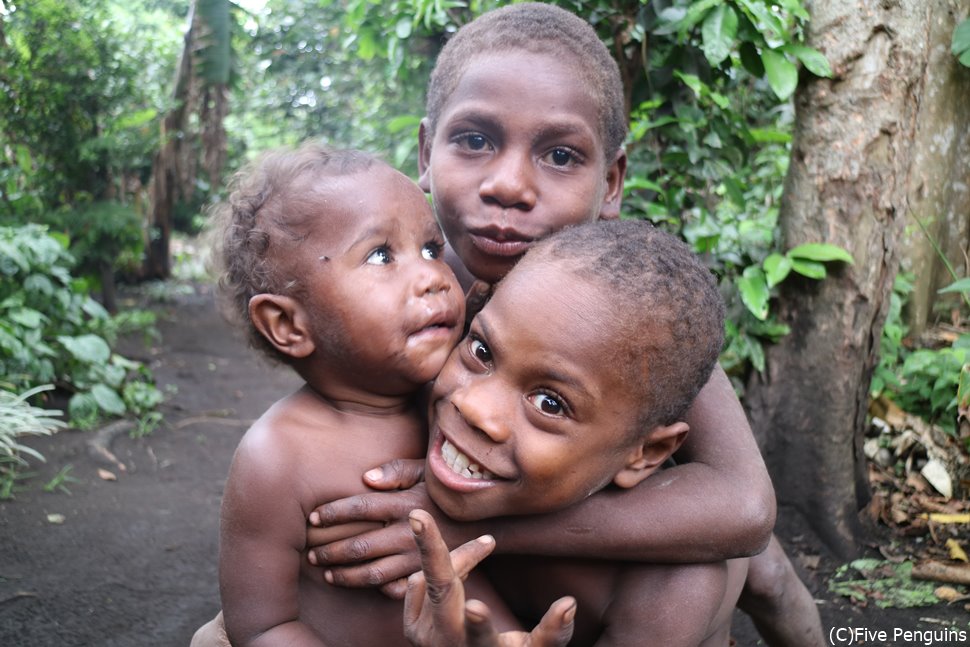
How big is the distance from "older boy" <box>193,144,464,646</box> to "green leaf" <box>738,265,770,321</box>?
1.62 m

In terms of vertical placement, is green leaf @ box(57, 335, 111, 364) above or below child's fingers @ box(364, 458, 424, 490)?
below

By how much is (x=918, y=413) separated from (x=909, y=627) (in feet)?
4.23

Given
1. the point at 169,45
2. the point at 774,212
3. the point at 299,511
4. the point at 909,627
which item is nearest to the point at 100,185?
the point at 169,45

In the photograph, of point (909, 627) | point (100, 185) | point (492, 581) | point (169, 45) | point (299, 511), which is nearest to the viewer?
point (299, 511)

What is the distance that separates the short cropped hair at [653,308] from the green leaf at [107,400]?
12.3 ft

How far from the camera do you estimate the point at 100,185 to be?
644cm

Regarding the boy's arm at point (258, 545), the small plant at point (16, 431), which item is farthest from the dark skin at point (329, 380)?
the small plant at point (16, 431)

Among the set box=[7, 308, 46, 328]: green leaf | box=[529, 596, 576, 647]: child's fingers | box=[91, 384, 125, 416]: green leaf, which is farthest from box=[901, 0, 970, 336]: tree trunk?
box=[7, 308, 46, 328]: green leaf

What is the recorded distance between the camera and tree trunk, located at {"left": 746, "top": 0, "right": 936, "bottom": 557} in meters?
2.98

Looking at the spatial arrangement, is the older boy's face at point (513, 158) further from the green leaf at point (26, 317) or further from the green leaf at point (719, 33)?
the green leaf at point (26, 317)

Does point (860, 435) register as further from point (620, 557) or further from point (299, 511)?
point (299, 511)

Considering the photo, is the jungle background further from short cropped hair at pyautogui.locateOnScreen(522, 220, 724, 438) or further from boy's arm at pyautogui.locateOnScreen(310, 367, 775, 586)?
short cropped hair at pyautogui.locateOnScreen(522, 220, 724, 438)

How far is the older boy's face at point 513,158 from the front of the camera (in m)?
1.97

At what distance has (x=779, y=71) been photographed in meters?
2.96
